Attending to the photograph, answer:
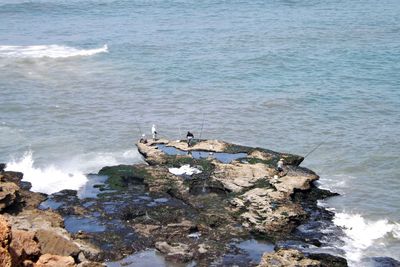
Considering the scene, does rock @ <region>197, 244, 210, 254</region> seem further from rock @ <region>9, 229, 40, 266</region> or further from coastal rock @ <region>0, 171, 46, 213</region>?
rock @ <region>9, 229, 40, 266</region>

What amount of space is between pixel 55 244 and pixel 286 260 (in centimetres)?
785

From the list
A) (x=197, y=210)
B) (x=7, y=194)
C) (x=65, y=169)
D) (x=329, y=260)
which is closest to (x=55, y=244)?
(x=7, y=194)

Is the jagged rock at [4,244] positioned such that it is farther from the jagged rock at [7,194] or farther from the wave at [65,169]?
the wave at [65,169]

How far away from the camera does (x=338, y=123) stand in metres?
41.3

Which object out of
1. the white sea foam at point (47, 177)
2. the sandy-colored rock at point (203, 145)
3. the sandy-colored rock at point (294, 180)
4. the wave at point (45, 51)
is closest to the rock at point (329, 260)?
the sandy-colored rock at point (294, 180)

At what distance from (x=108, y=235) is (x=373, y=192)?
1414 cm

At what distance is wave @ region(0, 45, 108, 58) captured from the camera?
197 feet

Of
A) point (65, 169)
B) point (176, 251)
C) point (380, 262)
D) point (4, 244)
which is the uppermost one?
point (4, 244)

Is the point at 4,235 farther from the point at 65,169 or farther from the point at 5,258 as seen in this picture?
the point at 65,169

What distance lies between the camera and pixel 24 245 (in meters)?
15.2

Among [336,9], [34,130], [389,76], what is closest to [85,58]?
[34,130]

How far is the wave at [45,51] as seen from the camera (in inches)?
2359

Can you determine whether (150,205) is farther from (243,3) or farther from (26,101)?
(243,3)

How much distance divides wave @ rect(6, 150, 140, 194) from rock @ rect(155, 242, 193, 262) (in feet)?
25.3
